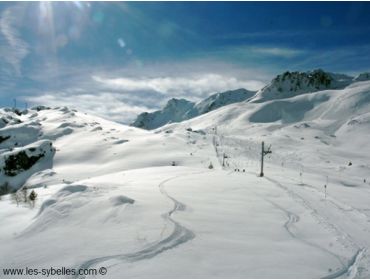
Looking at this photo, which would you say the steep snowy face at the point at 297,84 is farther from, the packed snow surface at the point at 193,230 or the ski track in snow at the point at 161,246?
the ski track in snow at the point at 161,246

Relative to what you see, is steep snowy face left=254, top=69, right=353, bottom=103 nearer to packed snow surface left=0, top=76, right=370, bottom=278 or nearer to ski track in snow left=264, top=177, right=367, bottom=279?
packed snow surface left=0, top=76, right=370, bottom=278

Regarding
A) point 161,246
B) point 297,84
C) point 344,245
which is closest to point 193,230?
point 161,246

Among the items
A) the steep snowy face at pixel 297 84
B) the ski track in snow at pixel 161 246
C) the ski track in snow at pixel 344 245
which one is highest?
the steep snowy face at pixel 297 84

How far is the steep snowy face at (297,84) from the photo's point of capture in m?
146

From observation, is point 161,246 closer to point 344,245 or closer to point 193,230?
point 193,230

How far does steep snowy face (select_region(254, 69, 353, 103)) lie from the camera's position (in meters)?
146

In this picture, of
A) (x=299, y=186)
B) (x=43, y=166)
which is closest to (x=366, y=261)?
(x=299, y=186)

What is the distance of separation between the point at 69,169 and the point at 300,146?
28603mm

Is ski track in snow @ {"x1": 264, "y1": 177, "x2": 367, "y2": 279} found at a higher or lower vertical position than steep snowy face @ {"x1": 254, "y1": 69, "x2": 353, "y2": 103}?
lower

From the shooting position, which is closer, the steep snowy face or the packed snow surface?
the packed snow surface

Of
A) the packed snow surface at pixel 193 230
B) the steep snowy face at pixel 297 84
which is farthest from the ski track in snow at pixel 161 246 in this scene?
the steep snowy face at pixel 297 84

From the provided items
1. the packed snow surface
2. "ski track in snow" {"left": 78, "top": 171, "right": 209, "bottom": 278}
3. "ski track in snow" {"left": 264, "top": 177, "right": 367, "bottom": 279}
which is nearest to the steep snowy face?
the packed snow surface

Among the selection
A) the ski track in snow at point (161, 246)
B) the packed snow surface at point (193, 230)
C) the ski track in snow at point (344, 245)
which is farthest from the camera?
the ski track in snow at point (161, 246)

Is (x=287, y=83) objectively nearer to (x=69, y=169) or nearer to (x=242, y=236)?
(x=69, y=169)
